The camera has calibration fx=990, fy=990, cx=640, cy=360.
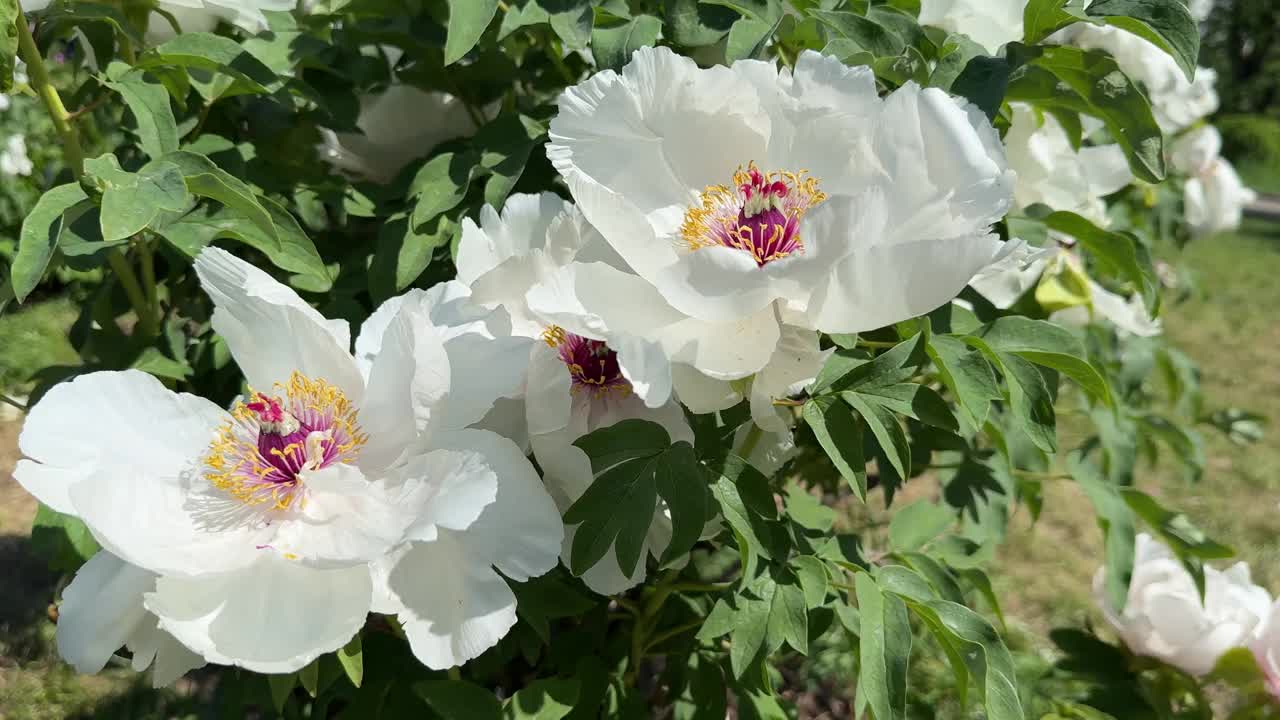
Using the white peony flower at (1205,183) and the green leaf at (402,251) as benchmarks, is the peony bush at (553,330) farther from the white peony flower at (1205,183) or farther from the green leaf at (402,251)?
the white peony flower at (1205,183)

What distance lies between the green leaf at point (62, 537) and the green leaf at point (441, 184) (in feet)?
1.86

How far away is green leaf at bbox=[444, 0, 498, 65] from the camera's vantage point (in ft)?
3.40

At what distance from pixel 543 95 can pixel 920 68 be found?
28.6 inches

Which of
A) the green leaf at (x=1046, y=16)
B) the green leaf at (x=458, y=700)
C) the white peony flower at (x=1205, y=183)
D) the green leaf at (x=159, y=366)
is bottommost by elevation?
the white peony flower at (x=1205, y=183)

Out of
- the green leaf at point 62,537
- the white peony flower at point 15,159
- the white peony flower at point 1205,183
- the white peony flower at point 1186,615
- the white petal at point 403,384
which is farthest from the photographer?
the white peony flower at point 15,159

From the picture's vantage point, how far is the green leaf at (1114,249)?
1233mm

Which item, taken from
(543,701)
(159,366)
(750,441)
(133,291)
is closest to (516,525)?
(750,441)

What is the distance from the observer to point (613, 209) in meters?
0.85

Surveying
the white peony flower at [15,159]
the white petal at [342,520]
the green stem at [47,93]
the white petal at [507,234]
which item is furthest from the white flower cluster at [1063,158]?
the white peony flower at [15,159]

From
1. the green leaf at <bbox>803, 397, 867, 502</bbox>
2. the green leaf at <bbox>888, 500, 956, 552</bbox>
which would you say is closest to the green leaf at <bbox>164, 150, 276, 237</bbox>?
the green leaf at <bbox>803, 397, 867, 502</bbox>

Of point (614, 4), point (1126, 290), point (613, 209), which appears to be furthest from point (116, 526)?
point (1126, 290)

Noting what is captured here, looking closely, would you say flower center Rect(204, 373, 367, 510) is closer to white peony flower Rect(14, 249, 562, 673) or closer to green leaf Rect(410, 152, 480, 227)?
white peony flower Rect(14, 249, 562, 673)

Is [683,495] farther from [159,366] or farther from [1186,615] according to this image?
[1186,615]

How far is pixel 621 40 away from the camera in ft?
3.51
